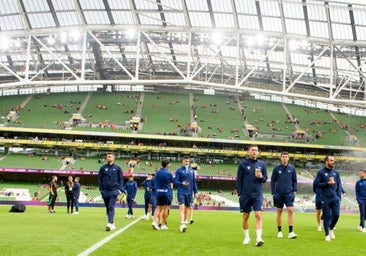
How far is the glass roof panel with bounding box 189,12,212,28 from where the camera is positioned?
3671 cm

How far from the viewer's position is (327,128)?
55875mm

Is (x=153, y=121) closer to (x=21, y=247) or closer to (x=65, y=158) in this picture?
(x=65, y=158)

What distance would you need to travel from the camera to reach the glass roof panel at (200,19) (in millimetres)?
36709

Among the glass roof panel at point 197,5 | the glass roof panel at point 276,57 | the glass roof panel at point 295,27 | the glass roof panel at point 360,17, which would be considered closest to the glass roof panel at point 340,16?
the glass roof panel at point 360,17

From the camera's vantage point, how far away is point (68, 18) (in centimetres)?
3759

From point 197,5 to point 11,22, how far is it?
48.4 feet

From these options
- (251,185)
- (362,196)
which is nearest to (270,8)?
(362,196)

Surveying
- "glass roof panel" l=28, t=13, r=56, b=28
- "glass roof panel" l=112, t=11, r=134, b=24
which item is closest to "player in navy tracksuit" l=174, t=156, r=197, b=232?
"glass roof panel" l=112, t=11, r=134, b=24

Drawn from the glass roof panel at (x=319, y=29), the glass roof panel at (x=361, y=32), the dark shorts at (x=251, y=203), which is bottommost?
the dark shorts at (x=251, y=203)

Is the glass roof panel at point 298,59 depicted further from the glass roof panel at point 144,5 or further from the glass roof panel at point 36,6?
the glass roof panel at point 36,6

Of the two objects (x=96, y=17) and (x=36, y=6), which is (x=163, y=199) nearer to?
(x=96, y=17)

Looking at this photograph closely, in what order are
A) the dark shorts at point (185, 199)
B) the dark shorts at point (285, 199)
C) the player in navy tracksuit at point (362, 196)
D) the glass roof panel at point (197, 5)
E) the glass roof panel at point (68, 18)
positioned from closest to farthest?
the dark shorts at point (285, 199)
the dark shorts at point (185, 199)
the player in navy tracksuit at point (362, 196)
the glass roof panel at point (197, 5)
the glass roof panel at point (68, 18)

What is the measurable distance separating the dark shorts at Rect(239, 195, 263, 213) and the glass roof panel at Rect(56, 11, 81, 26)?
30.1 meters

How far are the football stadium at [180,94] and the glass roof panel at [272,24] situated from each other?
0.25ft
